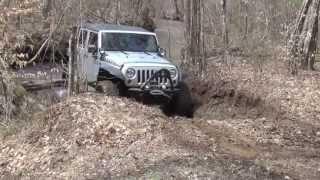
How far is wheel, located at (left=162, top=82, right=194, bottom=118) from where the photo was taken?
13841mm

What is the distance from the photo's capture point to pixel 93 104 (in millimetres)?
10039

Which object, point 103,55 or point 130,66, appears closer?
point 130,66

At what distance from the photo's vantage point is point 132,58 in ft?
43.4

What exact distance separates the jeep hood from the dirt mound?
2691 millimetres

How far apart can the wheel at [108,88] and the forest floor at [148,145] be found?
2154mm

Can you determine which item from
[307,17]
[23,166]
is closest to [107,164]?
[23,166]

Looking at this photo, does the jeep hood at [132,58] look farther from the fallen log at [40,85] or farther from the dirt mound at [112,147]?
the dirt mound at [112,147]

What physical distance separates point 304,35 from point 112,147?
29.9 feet

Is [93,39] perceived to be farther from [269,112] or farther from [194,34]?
[269,112]

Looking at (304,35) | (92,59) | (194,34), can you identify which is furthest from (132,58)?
(304,35)

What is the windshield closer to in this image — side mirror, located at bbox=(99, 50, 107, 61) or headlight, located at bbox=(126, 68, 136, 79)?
side mirror, located at bbox=(99, 50, 107, 61)

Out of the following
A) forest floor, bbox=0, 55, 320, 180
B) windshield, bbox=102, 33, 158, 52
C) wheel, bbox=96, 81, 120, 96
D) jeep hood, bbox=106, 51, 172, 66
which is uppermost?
windshield, bbox=102, 33, 158, 52

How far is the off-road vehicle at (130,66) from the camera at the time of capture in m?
12.9

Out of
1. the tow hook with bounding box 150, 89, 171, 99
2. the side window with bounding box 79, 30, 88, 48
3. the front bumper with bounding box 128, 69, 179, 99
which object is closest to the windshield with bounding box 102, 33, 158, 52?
the side window with bounding box 79, 30, 88, 48
